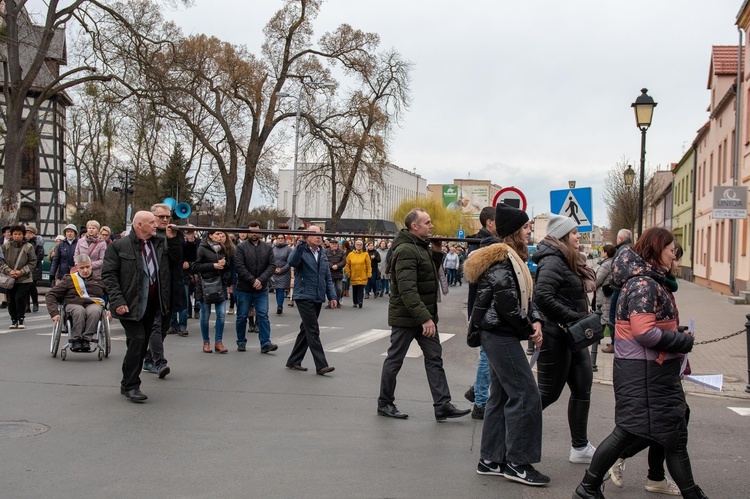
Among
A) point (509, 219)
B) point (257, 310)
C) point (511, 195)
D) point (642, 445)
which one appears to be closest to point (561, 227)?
point (509, 219)

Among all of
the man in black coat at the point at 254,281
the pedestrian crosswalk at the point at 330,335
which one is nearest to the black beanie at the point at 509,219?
the man in black coat at the point at 254,281

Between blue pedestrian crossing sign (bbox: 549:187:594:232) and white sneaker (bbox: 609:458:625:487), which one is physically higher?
blue pedestrian crossing sign (bbox: 549:187:594:232)

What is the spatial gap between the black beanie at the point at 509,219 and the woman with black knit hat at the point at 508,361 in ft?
0.59

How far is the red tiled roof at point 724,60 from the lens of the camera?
118 feet

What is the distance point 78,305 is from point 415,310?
18.0 feet

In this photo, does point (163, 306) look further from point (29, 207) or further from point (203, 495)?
point (29, 207)

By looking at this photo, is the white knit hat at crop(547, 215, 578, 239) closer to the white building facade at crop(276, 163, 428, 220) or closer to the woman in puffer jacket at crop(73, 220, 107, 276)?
the woman in puffer jacket at crop(73, 220, 107, 276)

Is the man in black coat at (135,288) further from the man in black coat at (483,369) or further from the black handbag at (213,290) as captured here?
the black handbag at (213,290)

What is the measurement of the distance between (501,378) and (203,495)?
216cm

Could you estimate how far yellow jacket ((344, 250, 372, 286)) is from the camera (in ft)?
76.5

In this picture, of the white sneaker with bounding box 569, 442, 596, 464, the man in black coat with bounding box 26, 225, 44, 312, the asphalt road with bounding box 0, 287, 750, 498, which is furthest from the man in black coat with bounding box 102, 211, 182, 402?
the man in black coat with bounding box 26, 225, 44, 312

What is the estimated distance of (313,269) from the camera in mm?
10250

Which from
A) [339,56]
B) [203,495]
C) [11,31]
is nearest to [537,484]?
[203,495]

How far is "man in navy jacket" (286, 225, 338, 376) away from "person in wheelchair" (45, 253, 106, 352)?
2698mm
